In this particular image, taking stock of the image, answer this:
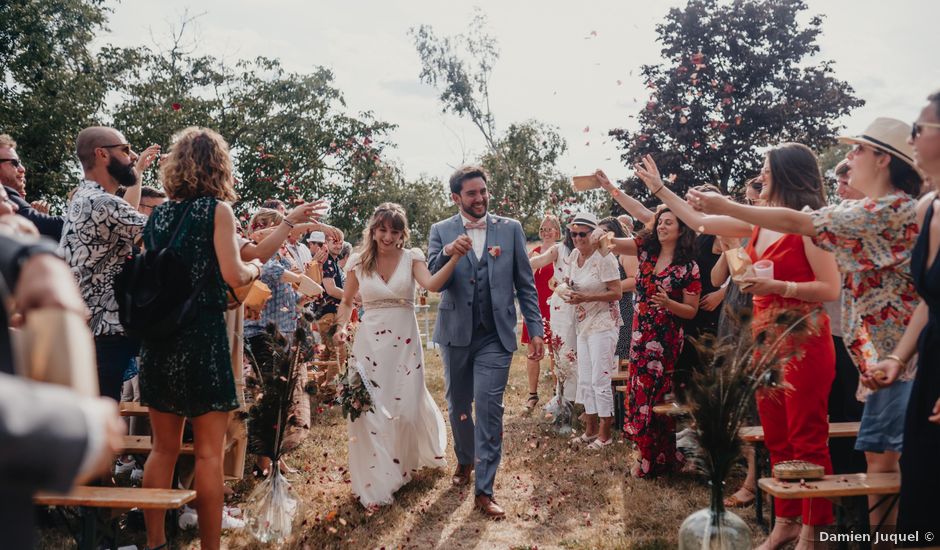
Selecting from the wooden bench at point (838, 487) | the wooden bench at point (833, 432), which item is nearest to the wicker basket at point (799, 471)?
the wooden bench at point (838, 487)

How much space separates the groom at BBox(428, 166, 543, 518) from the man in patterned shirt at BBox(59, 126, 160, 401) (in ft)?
7.40

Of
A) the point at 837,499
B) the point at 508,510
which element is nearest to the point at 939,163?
the point at 837,499

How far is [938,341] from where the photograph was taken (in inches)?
110

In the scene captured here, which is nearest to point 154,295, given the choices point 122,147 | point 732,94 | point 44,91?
point 122,147

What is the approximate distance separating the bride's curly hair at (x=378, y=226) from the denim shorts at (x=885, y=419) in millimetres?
3532

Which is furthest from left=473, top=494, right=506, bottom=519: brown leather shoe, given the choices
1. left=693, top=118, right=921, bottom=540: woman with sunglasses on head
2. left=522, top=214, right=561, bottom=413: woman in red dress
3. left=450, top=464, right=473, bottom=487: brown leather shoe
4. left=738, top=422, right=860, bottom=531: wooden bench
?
left=522, top=214, right=561, bottom=413: woman in red dress

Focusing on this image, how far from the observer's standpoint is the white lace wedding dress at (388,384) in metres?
5.56

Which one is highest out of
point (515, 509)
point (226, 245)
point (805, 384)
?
point (226, 245)

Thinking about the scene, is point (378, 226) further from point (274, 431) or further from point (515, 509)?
point (515, 509)

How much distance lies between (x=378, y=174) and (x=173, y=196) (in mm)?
21473

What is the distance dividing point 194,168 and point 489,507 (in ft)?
10.6

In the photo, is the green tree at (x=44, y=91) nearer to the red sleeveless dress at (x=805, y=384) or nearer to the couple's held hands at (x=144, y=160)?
the couple's held hands at (x=144, y=160)

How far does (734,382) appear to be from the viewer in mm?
3633

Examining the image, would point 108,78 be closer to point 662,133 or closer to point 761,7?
point 662,133
